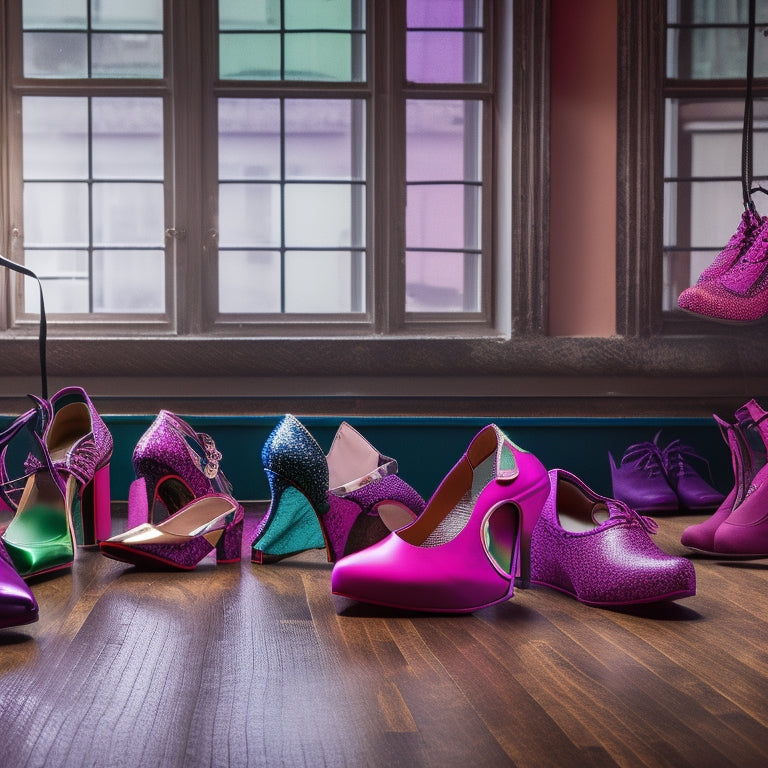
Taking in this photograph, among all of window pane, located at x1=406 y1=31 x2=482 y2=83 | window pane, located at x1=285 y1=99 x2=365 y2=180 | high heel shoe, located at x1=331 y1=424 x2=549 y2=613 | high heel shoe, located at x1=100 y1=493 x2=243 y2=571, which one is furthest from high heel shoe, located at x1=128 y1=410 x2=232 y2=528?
window pane, located at x1=406 y1=31 x2=482 y2=83

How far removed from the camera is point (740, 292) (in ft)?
7.47

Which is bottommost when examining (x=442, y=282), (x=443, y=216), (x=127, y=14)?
(x=442, y=282)

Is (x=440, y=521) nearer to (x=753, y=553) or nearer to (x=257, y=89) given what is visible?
(x=753, y=553)

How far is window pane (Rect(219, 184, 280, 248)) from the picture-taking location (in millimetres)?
3285

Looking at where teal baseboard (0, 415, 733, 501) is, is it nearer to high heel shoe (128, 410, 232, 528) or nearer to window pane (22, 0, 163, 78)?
high heel shoe (128, 410, 232, 528)

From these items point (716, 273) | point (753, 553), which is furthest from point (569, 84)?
point (753, 553)

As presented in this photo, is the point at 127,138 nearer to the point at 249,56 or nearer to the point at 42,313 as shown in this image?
the point at 249,56

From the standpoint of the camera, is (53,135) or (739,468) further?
(53,135)

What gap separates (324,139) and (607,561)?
7.28 feet

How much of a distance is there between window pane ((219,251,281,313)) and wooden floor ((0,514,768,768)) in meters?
1.69

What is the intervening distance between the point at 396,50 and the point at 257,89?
1.75 ft

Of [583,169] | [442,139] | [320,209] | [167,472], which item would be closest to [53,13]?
[320,209]

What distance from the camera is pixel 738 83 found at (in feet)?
10.6

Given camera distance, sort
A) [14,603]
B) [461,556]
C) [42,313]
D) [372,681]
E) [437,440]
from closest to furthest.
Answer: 1. [372,681]
2. [14,603]
3. [461,556]
4. [42,313]
5. [437,440]
